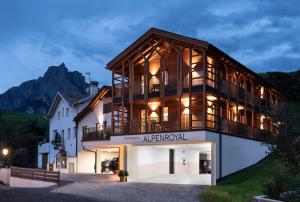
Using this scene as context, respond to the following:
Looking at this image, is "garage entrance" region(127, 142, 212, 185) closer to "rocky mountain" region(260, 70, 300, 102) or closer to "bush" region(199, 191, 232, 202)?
"bush" region(199, 191, 232, 202)

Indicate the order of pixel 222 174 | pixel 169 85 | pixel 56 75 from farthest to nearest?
pixel 56 75 → pixel 169 85 → pixel 222 174

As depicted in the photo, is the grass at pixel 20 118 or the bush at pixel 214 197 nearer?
the bush at pixel 214 197

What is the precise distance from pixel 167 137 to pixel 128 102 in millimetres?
5431

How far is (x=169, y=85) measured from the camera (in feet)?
104

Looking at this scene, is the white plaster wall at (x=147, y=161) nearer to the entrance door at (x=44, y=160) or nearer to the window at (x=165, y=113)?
the window at (x=165, y=113)

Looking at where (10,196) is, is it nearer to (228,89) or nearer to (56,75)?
(228,89)

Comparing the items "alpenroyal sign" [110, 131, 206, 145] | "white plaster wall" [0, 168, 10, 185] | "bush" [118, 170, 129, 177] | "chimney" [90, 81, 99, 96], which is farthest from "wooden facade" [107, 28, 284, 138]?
"chimney" [90, 81, 99, 96]

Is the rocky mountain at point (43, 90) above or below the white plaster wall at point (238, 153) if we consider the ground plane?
above

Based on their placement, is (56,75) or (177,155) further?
(56,75)

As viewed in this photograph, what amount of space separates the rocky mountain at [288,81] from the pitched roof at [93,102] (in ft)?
90.0

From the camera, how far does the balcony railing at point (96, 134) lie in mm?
41312

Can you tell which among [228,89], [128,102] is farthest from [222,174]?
[128,102]

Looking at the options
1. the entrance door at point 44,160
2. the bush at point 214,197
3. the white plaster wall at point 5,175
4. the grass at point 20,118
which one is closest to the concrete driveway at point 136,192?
the bush at point 214,197

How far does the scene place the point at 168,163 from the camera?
122 feet
